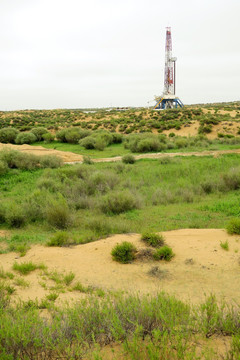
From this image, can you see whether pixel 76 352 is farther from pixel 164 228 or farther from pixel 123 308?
pixel 164 228

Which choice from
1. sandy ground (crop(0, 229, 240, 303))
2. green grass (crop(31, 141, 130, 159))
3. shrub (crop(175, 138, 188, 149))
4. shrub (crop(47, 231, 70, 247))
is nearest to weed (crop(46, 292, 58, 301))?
sandy ground (crop(0, 229, 240, 303))

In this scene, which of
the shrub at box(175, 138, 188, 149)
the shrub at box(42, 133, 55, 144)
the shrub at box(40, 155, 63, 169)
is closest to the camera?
the shrub at box(40, 155, 63, 169)

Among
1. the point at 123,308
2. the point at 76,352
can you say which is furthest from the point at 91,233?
the point at 76,352

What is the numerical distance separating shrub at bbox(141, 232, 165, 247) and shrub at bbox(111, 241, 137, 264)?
58 centimetres

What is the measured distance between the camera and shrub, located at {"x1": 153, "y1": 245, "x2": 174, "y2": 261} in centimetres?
672

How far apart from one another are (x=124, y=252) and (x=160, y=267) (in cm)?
101

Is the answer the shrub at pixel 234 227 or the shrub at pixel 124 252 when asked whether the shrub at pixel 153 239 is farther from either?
the shrub at pixel 234 227

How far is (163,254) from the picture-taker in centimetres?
675

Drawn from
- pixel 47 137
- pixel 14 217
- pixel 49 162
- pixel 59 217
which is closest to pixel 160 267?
pixel 59 217

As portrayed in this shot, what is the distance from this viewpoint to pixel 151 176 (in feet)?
49.6

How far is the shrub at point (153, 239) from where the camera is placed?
7.24 m

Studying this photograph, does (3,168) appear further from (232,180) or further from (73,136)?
(73,136)

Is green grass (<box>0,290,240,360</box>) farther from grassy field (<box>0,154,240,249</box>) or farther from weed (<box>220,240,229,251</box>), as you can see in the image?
grassy field (<box>0,154,240,249</box>)

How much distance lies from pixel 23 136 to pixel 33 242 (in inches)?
946
